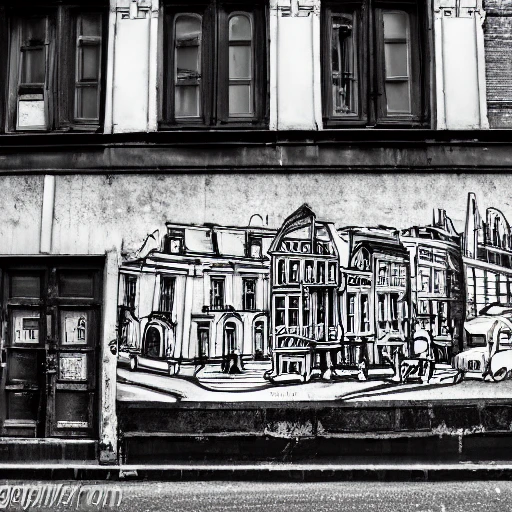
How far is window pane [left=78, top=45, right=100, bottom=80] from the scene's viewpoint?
33.7 feet

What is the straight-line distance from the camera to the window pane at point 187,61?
1021 cm

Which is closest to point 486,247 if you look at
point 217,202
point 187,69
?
point 217,202

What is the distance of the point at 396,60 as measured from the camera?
33.4 feet

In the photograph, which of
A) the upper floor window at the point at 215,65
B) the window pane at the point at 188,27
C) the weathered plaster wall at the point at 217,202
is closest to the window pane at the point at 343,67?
the upper floor window at the point at 215,65

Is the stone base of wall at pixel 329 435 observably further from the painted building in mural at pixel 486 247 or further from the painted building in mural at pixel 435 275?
the painted building in mural at pixel 486 247

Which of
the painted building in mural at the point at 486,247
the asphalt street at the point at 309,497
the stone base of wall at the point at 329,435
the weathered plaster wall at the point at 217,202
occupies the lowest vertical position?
the asphalt street at the point at 309,497

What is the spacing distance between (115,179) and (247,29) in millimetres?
2810

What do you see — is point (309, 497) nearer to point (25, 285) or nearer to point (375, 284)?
point (375, 284)

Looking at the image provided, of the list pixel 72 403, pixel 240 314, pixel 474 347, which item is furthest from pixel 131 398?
pixel 474 347

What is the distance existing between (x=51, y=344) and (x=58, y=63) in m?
3.89

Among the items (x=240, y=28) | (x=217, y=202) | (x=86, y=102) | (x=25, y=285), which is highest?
(x=240, y=28)

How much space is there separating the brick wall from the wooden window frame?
5265 millimetres

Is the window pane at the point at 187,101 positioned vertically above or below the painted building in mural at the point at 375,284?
above

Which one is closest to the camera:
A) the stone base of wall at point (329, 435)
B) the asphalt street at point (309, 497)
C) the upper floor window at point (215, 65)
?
the asphalt street at point (309, 497)
